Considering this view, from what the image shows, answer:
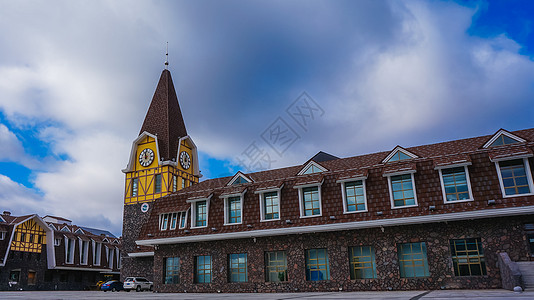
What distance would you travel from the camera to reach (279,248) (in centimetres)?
2106

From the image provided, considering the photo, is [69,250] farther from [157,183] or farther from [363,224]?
[363,224]

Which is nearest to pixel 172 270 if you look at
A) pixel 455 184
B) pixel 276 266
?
pixel 276 266

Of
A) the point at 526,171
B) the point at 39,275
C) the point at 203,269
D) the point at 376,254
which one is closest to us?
the point at 526,171

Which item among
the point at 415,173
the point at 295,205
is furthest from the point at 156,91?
the point at 415,173

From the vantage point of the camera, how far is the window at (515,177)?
1673cm

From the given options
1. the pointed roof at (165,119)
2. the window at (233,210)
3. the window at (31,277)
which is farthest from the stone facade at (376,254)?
the window at (31,277)

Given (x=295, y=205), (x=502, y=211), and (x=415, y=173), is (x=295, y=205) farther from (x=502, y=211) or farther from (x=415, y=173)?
(x=502, y=211)

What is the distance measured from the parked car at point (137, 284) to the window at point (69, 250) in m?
17.2

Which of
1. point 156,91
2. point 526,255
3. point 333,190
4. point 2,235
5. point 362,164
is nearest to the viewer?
point 526,255

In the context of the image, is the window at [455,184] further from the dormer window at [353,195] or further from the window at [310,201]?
the window at [310,201]

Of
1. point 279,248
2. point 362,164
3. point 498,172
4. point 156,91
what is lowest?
point 279,248

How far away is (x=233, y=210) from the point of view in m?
22.8

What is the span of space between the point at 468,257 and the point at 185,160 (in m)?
28.0

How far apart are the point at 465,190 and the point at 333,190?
241 inches
